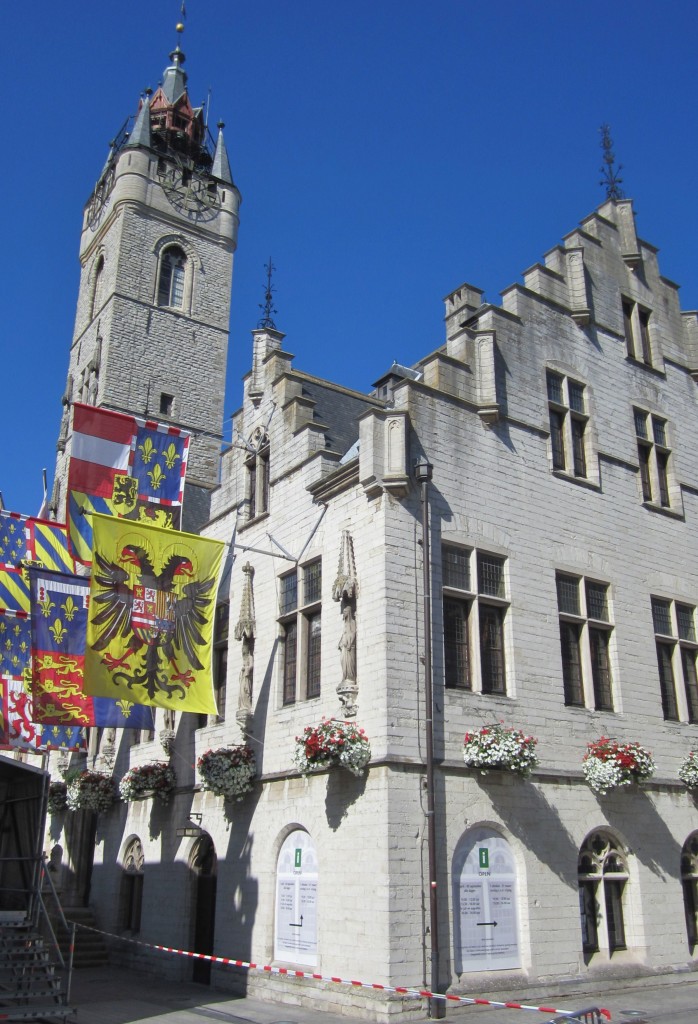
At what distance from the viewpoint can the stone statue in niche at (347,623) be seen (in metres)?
14.6

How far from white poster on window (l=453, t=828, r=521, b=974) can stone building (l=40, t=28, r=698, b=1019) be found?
1.7 inches

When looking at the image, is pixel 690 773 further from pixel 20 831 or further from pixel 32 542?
pixel 32 542

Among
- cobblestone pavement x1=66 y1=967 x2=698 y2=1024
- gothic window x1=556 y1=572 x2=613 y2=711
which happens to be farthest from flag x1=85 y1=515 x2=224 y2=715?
gothic window x1=556 y1=572 x2=613 y2=711

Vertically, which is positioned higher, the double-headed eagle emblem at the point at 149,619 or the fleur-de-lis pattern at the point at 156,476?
the fleur-de-lis pattern at the point at 156,476

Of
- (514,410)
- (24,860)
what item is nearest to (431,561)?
(514,410)

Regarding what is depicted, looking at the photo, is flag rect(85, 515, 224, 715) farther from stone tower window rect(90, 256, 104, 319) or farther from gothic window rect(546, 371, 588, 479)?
stone tower window rect(90, 256, 104, 319)

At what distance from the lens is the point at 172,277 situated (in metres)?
35.0

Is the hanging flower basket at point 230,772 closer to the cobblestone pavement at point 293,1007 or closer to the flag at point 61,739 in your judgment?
the cobblestone pavement at point 293,1007

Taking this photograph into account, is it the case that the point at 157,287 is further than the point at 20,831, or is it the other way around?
the point at 157,287

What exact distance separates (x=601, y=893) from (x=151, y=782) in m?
9.46

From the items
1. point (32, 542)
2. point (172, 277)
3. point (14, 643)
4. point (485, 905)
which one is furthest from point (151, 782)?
A: point (172, 277)

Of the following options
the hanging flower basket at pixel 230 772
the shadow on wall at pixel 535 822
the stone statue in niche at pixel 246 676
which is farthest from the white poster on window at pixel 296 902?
the shadow on wall at pixel 535 822

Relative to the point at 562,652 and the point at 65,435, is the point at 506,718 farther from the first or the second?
the point at 65,435

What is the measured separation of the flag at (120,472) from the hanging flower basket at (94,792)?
7.08 m
